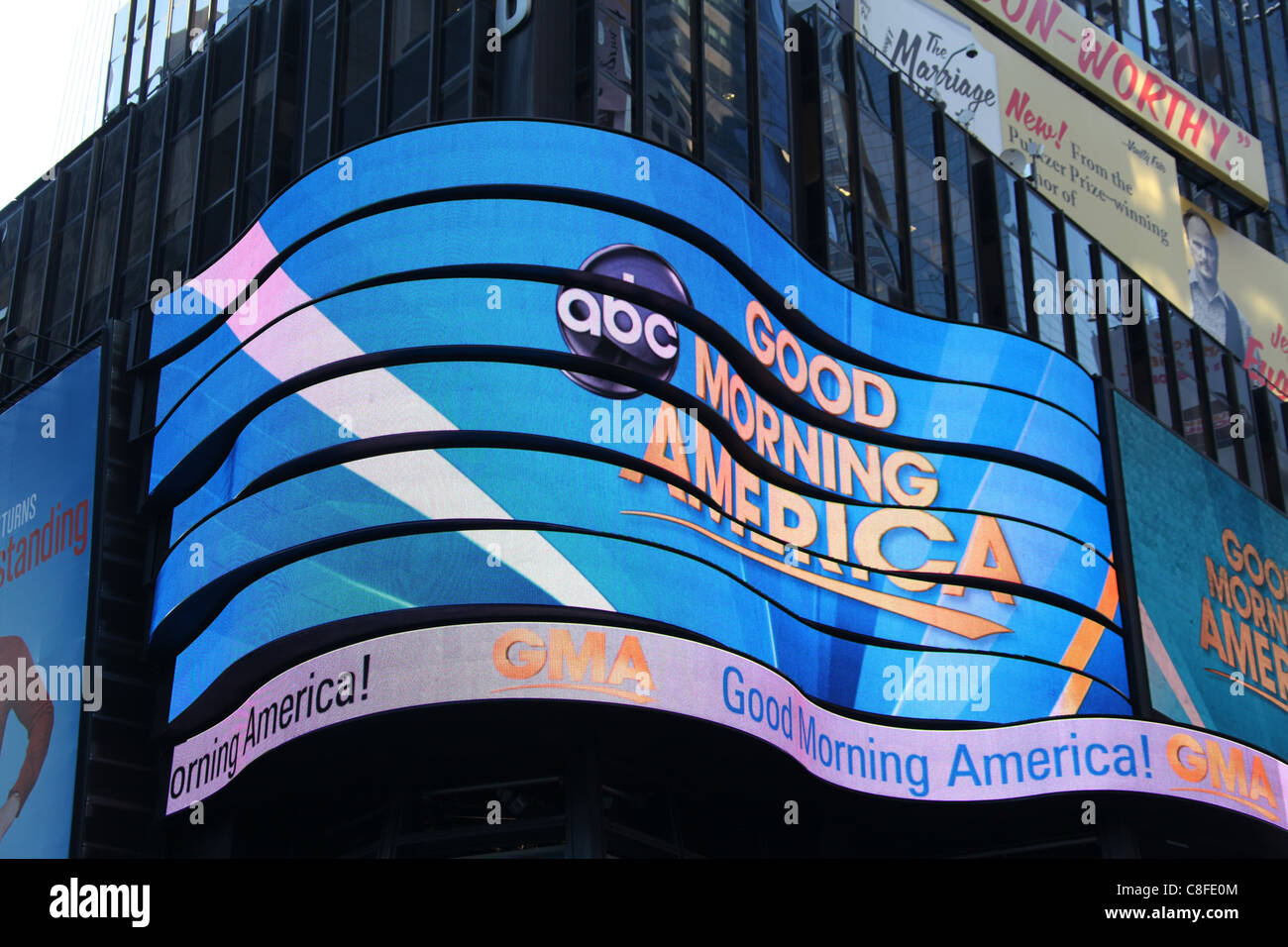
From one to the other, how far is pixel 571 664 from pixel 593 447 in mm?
3624

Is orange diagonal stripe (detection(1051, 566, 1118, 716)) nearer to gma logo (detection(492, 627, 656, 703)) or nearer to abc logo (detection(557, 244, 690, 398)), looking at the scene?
abc logo (detection(557, 244, 690, 398))

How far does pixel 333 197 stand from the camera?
88.6 ft

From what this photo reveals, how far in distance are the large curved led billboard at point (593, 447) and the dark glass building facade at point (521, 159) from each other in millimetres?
1702

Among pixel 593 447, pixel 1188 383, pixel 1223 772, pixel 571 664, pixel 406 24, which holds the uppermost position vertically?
pixel 406 24

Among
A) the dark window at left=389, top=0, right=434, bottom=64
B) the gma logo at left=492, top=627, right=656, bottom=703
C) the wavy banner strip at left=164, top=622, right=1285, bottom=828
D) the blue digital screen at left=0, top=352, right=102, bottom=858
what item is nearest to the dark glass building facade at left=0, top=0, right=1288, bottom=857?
the dark window at left=389, top=0, right=434, bottom=64

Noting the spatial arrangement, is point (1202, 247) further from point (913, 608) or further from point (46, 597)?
point (46, 597)

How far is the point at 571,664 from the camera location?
2219 centimetres

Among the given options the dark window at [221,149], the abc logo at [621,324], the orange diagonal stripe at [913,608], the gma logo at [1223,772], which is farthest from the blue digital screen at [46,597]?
the gma logo at [1223,772]

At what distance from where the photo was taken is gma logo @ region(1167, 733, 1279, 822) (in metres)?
27.8

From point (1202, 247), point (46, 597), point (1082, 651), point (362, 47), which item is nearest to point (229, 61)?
point (362, 47)

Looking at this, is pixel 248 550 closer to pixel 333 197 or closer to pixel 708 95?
pixel 333 197

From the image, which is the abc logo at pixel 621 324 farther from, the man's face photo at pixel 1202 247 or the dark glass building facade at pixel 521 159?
the man's face photo at pixel 1202 247

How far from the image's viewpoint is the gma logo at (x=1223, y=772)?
2777 cm

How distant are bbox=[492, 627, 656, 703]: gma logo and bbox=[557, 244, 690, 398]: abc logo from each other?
424cm
